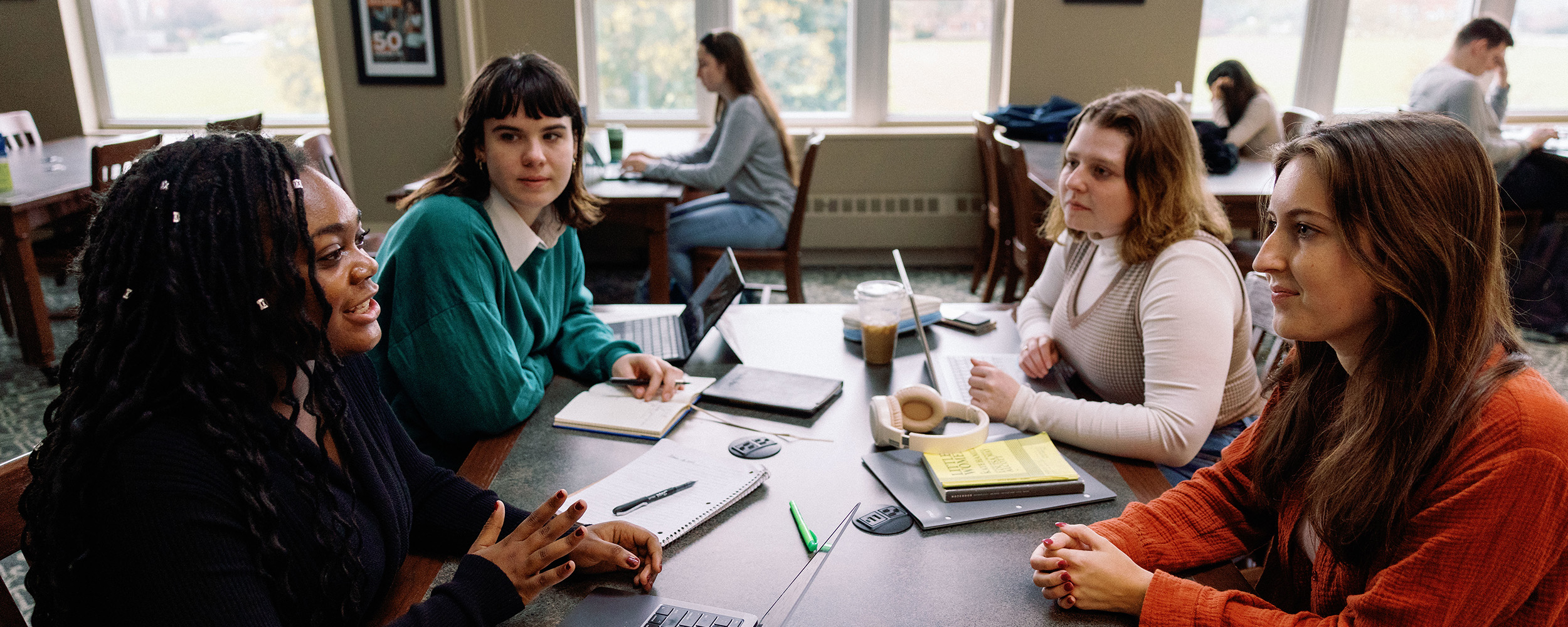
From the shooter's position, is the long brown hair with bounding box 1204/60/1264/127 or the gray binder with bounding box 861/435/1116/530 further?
the long brown hair with bounding box 1204/60/1264/127

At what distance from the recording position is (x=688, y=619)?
1.00m

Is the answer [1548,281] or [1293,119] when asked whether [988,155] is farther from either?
[1548,281]

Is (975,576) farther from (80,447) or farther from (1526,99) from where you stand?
(1526,99)

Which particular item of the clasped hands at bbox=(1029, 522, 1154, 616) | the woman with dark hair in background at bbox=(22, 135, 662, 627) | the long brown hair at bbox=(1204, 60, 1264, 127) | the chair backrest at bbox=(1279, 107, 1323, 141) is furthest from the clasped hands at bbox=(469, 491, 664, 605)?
the long brown hair at bbox=(1204, 60, 1264, 127)

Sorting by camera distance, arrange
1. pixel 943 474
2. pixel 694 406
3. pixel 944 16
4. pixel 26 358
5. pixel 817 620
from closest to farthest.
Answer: pixel 817 620 → pixel 943 474 → pixel 694 406 → pixel 26 358 → pixel 944 16

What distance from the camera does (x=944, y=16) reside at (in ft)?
16.7

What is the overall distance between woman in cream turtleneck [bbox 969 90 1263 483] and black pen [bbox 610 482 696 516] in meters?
0.52

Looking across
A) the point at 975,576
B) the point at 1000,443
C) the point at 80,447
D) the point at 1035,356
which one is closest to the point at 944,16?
the point at 1035,356

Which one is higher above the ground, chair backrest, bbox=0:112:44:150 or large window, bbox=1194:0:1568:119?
large window, bbox=1194:0:1568:119

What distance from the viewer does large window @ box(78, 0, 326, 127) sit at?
5164mm

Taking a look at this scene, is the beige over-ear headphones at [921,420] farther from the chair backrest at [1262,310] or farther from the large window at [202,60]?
the large window at [202,60]

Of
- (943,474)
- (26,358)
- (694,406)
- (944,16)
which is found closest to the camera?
(943,474)

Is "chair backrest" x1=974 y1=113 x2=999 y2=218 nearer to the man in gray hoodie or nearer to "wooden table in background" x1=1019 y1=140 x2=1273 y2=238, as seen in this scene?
"wooden table in background" x1=1019 y1=140 x2=1273 y2=238

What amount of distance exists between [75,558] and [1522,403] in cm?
128
